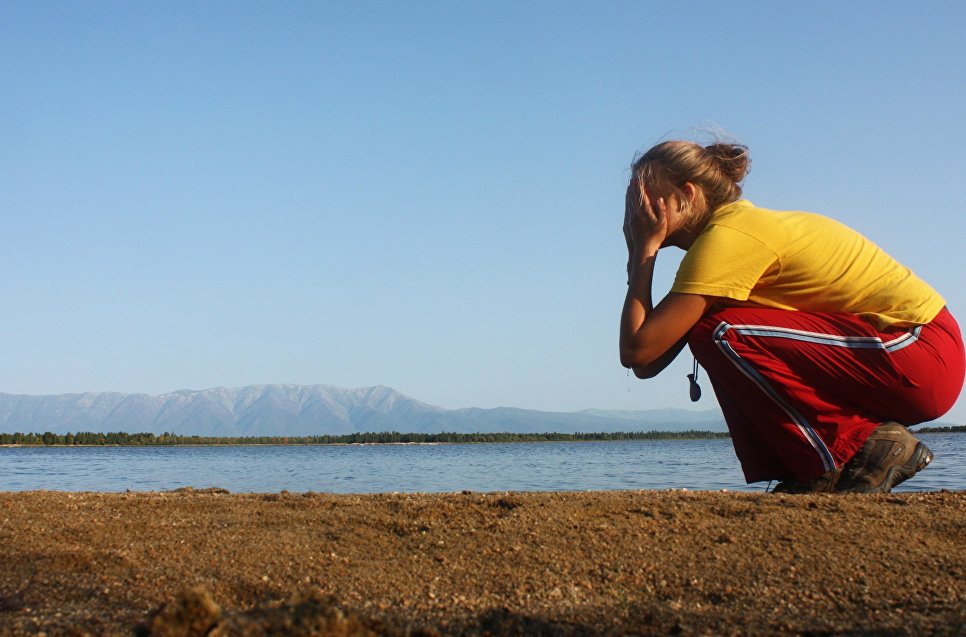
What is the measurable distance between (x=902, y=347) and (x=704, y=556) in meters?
1.50

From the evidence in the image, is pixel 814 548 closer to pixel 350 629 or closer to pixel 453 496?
pixel 350 629

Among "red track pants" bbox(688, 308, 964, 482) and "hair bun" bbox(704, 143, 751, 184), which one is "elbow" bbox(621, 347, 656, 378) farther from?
"hair bun" bbox(704, 143, 751, 184)

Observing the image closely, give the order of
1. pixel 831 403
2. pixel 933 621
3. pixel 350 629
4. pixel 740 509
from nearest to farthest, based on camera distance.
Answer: pixel 350 629 → pixel 933 621 → pixel 740 509 → pixel 831 403

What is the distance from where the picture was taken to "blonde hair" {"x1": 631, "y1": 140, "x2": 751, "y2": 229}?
362 centimetres

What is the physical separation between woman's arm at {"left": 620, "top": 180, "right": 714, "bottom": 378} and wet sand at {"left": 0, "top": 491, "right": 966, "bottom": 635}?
658mm

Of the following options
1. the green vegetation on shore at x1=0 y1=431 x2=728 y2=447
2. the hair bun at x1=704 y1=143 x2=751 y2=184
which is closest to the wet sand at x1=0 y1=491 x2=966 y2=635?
the hair bun at x1=704 y1=143 x2=751 y2=184

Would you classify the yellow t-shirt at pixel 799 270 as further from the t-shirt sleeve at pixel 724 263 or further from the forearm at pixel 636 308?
the forearm at pixel 636 308

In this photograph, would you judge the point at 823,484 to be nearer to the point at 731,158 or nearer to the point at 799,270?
the point at 799,270

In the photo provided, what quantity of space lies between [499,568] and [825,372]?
1785mm

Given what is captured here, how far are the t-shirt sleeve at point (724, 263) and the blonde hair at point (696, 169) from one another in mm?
383

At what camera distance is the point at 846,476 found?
3.71 metres

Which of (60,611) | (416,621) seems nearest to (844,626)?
(416,621)

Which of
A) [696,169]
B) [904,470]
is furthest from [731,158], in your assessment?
[904,470]

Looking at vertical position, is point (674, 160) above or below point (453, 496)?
above
